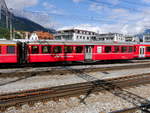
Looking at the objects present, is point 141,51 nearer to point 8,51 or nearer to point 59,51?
point 59,51

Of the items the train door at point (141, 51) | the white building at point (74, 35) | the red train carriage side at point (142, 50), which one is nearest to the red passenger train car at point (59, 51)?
the red train carriage side at point (142, 50)

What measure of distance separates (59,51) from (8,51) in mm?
5615

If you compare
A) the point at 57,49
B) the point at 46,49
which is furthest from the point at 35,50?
the point at 57,49

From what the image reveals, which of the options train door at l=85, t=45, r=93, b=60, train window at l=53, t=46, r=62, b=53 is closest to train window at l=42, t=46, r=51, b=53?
train window at l=53, t=46, r=62, b=53

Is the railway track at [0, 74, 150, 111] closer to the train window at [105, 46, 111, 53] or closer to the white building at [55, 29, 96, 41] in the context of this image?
the train window at [105, 46, 111, 53]

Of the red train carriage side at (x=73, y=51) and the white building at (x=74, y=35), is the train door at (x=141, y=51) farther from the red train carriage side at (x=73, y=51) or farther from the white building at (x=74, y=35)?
the white building at (x=74, y=35)

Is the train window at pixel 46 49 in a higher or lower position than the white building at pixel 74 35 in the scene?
lower

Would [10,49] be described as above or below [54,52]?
above

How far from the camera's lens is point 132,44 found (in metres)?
21.9

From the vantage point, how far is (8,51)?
1531 cm

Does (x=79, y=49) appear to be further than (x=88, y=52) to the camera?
No

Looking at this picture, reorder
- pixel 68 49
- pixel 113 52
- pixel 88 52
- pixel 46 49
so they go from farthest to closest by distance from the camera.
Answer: pixel 113 52 < pixel 88 52 < pixel 68 49 < pixel 46 49

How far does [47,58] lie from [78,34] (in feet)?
186

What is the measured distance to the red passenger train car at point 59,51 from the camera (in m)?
15.4
